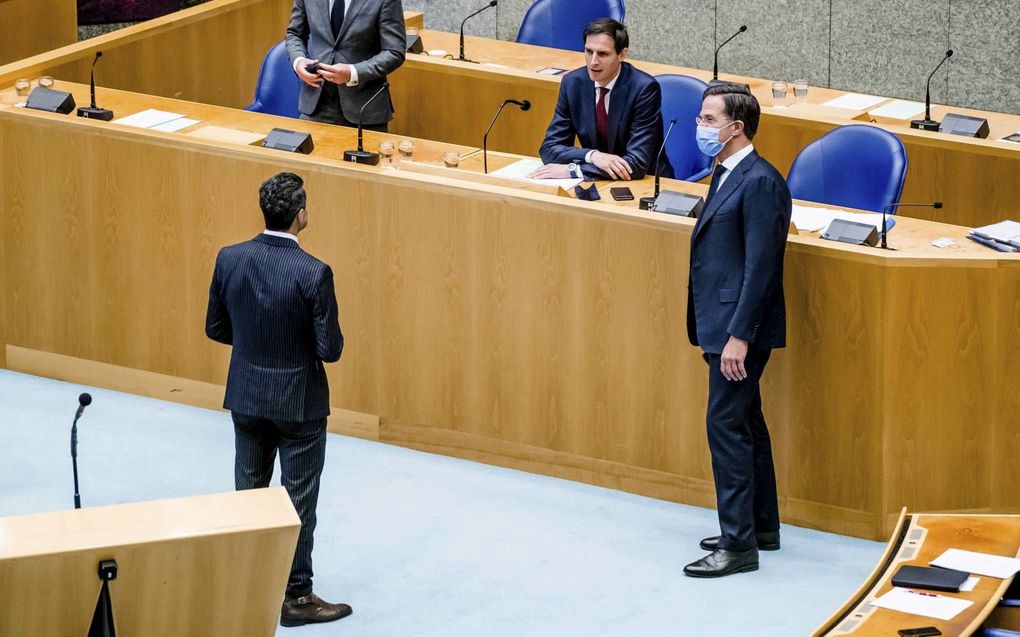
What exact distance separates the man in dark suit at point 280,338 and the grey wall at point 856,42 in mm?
5306

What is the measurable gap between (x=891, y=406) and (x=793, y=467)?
422 millimetres

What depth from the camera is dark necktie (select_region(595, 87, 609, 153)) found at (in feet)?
22.0

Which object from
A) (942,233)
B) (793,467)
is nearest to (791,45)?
(942,233)

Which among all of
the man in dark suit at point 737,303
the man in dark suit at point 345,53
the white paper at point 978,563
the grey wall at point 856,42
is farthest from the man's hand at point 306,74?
the white paper at point 978,563

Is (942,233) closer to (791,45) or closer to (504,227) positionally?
(504,227)

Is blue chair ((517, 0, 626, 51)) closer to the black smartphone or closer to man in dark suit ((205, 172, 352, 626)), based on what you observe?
the black smartphone

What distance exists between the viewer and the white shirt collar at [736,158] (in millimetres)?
5141

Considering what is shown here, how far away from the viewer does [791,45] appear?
9.46 metres

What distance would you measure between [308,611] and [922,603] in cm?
189

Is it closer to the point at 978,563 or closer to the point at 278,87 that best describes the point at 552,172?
the point at 278,87

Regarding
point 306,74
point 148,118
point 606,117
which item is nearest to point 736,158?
point 606,117

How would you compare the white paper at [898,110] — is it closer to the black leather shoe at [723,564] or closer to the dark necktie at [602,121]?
the dark necktie at [602,121]

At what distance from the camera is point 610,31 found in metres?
6.54

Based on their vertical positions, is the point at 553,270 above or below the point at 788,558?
above
